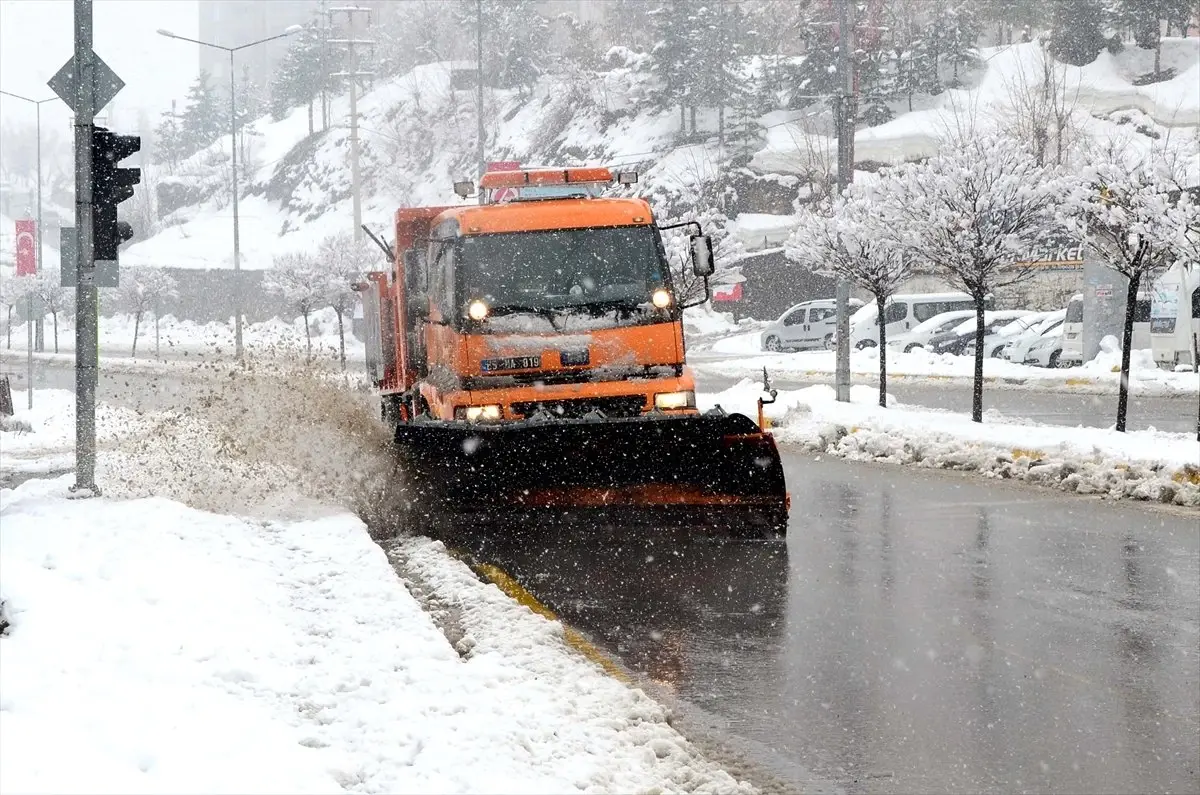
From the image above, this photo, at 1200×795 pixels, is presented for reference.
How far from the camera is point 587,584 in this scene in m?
8.55

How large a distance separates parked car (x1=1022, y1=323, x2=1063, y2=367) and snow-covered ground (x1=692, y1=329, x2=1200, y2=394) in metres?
0.59

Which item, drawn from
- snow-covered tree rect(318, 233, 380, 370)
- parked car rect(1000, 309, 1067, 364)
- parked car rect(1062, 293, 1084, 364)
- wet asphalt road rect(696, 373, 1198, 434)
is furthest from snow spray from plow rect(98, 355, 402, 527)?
snow-covered tree rect(318, 233, 380, 370)

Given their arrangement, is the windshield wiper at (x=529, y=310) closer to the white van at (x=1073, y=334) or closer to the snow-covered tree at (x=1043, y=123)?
the white van at (x=1073, y=334)

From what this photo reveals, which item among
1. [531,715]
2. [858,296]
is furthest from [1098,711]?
[858,296]

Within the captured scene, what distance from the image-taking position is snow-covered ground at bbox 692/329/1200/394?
27.0 meters

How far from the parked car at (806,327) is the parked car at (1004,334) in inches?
256

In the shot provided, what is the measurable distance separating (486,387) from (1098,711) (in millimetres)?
6003

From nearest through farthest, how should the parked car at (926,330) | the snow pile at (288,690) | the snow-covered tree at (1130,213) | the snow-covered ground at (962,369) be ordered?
the snow pile at (288,690) < the snow-covered tree at (1130,213) < the snow-covered ground at (962,369) < the parked car at (926,330)

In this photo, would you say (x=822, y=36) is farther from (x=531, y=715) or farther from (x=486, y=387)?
(x=531, y=715)

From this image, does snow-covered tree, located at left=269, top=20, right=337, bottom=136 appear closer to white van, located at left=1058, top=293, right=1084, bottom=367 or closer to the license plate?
white van, located at left=1058, top=293, right=1084, bottom=367

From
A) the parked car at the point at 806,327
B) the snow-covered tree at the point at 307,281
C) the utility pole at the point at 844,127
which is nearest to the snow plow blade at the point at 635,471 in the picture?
the utility pole at the point at 844,127

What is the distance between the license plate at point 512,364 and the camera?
10.7m

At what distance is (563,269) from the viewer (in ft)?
36.8

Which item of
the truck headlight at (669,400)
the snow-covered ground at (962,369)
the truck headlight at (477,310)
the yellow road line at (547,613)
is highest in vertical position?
the truck headlight at (477,310)
